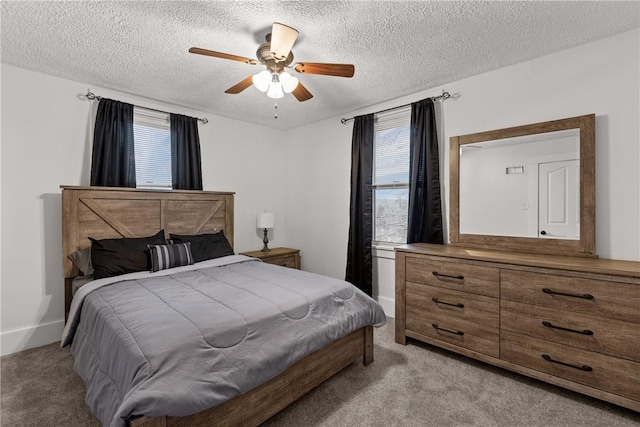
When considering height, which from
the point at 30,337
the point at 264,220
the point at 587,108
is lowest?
the point at 30,337

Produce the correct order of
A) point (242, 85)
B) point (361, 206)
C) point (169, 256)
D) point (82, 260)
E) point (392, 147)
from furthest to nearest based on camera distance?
point (361, 206) → point (392, 147) → point (169, 256) → point (82, 260) → point (242, 85)

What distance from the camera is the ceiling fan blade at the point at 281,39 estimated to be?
180 centimetres

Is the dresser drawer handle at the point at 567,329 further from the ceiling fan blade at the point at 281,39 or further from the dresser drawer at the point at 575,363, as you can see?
the ceiling fan blade at the point at 281,39

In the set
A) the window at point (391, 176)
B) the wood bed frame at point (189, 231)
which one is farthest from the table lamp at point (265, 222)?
the window at point (391, 176)

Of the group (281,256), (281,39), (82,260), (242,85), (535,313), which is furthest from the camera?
(281,256)

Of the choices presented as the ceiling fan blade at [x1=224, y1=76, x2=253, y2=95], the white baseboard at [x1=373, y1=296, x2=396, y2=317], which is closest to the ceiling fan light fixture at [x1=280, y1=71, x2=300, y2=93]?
the ceiling fan blade at [x1=224, y1=76, x2=253, y2=95]

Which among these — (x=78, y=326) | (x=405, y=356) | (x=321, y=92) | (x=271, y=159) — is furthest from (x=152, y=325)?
(x=271, y=159)

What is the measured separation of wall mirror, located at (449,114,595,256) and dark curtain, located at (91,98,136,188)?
11.2ft

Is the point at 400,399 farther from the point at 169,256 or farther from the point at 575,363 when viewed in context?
the point at 169,256

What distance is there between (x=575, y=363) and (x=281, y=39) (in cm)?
283

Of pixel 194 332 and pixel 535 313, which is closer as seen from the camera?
pixel 194 332

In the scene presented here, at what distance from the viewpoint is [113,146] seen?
311 cm

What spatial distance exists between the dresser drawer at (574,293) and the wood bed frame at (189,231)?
112cm

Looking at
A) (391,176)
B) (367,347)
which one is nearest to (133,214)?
(367,347)
